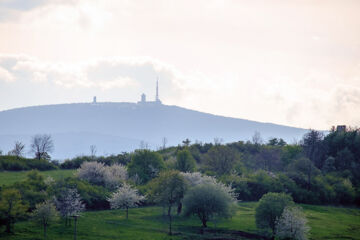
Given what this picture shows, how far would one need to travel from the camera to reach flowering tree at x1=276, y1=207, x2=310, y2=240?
61344 mm

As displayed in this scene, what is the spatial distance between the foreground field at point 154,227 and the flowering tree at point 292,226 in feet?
14.3

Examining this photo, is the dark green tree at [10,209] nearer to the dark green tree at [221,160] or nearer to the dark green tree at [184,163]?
the dark green tree at [184,163]

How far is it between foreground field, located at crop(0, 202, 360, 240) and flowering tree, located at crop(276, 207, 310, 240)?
4.37 m

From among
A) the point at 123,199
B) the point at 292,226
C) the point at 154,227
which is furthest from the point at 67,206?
the point at 292,226

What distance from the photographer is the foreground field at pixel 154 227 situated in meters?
60.0

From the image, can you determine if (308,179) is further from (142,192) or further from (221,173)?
(142,192)

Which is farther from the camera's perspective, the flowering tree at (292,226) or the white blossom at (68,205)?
the white blossom at (68,205)

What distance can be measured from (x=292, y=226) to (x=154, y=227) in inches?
783

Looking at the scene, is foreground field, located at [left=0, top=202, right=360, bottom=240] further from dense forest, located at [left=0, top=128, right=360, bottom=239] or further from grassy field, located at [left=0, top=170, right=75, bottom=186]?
grassy field, located at [left=0, top=170, right=75, bottom=186]

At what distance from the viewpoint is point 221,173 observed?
114 m

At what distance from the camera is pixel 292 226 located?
61.5 meters

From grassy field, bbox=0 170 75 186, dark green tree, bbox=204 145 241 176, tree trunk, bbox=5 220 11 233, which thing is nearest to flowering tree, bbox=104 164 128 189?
grassy field, bbox=0 170 75 186

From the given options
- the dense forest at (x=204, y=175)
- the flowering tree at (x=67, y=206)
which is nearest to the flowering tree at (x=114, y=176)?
the dense forest at (x=204, y=175)

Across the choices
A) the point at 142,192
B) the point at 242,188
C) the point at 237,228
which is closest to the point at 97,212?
the point at 142,192
